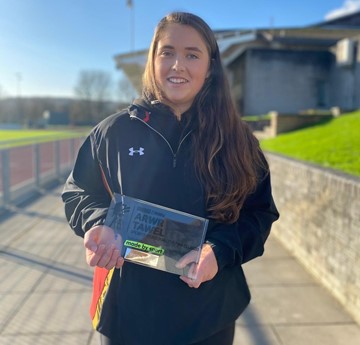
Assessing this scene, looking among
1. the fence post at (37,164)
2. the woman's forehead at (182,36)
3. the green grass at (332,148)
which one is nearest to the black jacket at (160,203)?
the woman's forehead at (182,36)

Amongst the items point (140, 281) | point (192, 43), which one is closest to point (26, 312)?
point (140, 281)

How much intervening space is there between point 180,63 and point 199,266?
80 centimetres

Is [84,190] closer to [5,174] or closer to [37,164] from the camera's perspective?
[5,174]

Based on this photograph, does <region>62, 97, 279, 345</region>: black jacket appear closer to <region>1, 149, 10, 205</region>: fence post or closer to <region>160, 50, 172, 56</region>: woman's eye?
<region>160, 50, 172, 56</region>: woman's eye

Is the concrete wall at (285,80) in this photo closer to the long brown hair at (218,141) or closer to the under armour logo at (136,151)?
the long brown hair at (218,141)

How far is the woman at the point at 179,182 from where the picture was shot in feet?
4.91

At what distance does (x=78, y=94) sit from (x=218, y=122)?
254ft

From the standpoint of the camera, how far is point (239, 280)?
1677 millimetres

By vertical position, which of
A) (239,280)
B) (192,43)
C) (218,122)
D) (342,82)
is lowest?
(239,280)

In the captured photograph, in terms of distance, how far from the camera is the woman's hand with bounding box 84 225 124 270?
1.35 m

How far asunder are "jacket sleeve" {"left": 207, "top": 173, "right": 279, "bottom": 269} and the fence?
6834 millimetres

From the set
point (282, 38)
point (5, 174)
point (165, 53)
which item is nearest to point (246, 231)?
point (165, 53)

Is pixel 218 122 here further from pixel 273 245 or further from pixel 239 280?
pixel 273 245

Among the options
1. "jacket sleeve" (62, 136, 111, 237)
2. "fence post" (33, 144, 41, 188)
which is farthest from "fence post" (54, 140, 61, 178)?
"jacket sleeve" (62, 136, 111, 237)
